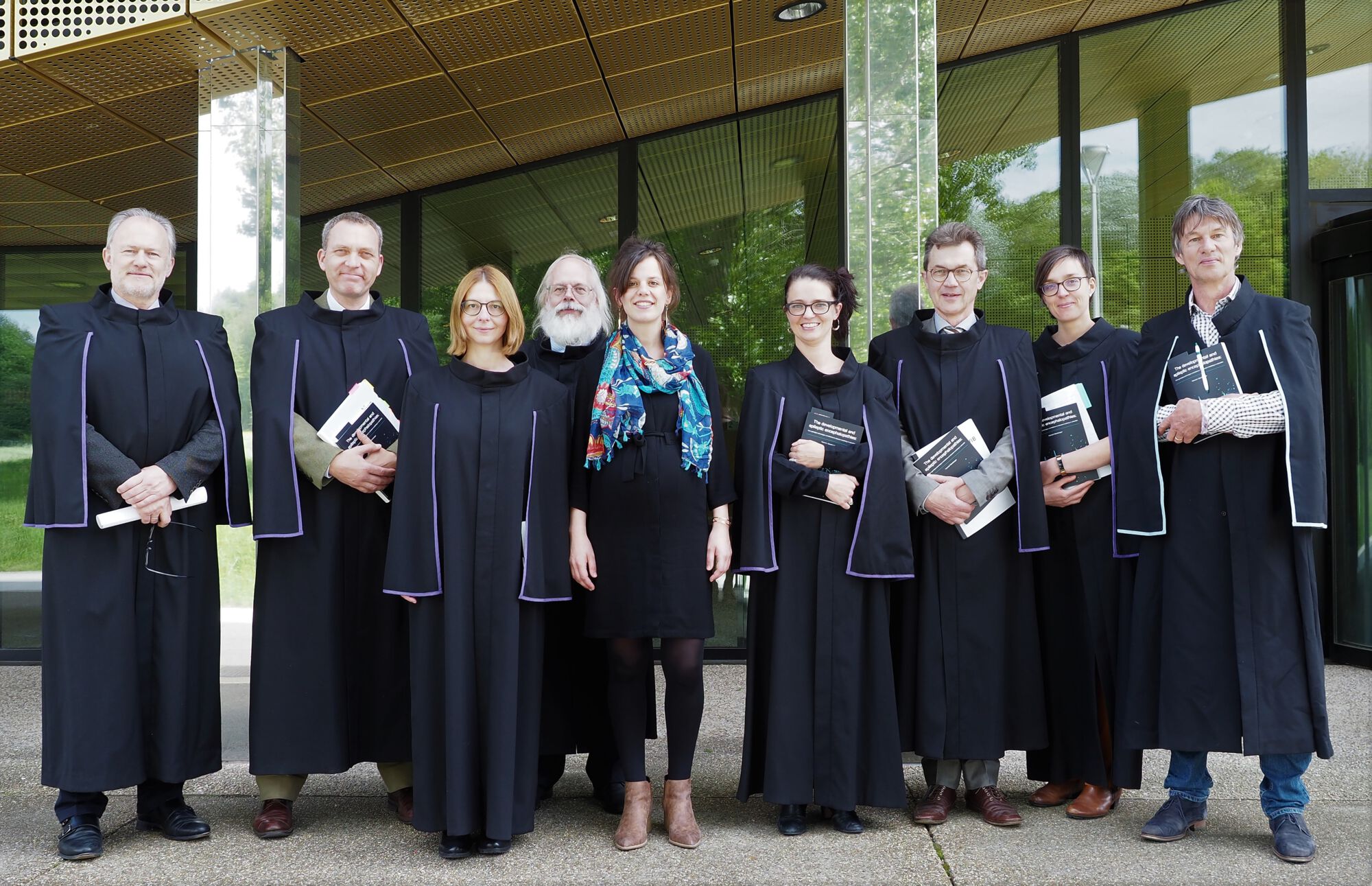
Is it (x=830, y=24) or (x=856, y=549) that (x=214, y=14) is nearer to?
(x=830, y=24)

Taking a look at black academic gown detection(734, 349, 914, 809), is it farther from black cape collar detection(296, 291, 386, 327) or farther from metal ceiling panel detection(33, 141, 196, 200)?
metal ceiling panel detection(33, 141, 196, 200)

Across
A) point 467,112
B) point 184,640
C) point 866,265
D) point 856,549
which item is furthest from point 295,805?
point 467,112

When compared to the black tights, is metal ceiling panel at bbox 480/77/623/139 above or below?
above

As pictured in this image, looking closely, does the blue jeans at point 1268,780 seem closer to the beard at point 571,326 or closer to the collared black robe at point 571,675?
the collared black robe at point 571,675

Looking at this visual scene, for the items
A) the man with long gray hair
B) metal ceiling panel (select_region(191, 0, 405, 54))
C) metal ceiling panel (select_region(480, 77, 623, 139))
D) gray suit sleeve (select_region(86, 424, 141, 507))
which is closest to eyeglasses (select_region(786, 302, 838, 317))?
the man with long gray hair

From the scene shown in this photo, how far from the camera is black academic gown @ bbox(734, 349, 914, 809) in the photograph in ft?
13.1

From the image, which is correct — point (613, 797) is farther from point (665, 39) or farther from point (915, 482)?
point (665, 39)

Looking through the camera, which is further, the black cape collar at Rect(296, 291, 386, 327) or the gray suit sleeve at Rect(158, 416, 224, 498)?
the black cape collar at Rect(296, 291, 386, 327)

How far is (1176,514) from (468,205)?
19.8 feet

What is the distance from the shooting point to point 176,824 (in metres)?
4.07

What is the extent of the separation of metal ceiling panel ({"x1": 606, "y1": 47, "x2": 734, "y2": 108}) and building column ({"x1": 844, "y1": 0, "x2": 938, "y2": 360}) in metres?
2.02

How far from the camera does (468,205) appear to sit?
8.53 meters

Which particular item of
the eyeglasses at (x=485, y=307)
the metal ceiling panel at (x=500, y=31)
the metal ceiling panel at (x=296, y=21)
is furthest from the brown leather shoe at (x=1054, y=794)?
the metal ceiling panel at (x=296, y=21)

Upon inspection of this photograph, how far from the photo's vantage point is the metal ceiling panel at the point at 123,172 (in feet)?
23.6
